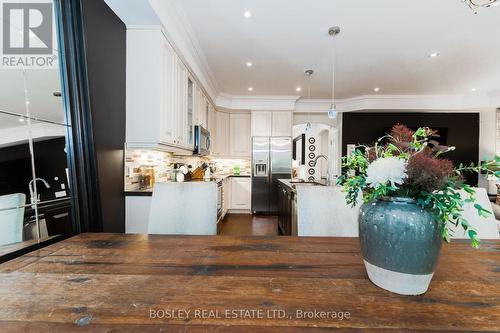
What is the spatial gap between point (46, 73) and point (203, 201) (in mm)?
1288

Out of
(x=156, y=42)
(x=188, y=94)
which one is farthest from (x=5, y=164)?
(x=188, y=94)

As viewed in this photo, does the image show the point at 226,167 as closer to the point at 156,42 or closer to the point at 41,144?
the point at 156,42

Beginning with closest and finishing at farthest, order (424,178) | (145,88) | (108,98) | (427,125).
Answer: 1. (424,178)
2. (108,98)
3. (145,88)
4. (427,125)

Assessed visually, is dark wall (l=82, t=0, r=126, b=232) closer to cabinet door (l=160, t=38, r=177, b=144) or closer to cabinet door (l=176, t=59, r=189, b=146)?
cabinet door (l=160, t=38, r=177, b=144)

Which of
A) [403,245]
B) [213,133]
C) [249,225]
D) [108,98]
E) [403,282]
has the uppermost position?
[213,133]

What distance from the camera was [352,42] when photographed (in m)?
2.93

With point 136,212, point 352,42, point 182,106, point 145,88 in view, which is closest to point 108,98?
point 145,88

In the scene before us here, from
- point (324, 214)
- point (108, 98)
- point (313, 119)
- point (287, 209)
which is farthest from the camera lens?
point (313, 119)

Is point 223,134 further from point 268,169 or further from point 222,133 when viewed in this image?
point 268,169

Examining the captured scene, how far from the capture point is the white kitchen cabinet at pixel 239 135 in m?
5.50

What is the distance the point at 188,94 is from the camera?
3.13m

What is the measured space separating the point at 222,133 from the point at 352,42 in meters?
3.36

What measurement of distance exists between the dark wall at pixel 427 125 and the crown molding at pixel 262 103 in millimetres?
1511
